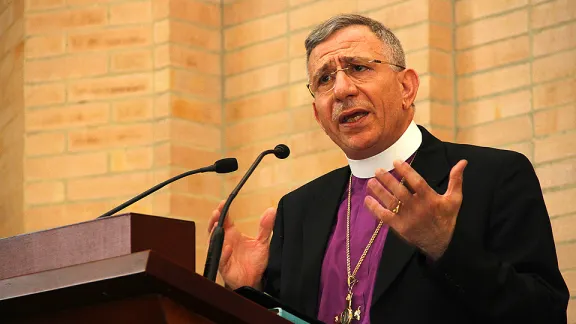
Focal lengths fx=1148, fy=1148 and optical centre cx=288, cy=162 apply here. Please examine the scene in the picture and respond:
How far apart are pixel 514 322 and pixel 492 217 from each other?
38 centimetres

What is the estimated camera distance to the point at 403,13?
5.41 m

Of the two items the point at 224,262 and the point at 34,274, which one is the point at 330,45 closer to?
the point at 224,262

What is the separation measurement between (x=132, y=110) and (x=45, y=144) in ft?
1.68

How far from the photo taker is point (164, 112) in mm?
5934

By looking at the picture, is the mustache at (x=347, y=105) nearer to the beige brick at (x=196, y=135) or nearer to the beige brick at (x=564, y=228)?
the beige brick at (x=564, y=228)

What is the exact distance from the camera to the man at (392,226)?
296 centimetres

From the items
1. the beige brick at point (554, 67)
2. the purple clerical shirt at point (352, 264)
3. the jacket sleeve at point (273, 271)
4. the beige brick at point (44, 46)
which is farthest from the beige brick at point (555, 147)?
the beige brick at point (44, 46)

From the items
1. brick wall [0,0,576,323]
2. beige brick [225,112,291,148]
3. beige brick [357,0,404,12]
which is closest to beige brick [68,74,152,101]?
brick wall [0,0,576,323]

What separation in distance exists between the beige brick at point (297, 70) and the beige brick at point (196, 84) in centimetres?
50

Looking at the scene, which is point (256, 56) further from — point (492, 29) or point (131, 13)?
point (492, 29)

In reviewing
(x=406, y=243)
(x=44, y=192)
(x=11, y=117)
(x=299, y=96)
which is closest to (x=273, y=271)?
(x=406, y=243)

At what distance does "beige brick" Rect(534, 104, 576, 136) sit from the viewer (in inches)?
193

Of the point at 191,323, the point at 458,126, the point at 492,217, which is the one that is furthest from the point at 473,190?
the point at 458,126

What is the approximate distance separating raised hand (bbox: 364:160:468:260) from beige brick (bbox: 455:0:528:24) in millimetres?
2495
